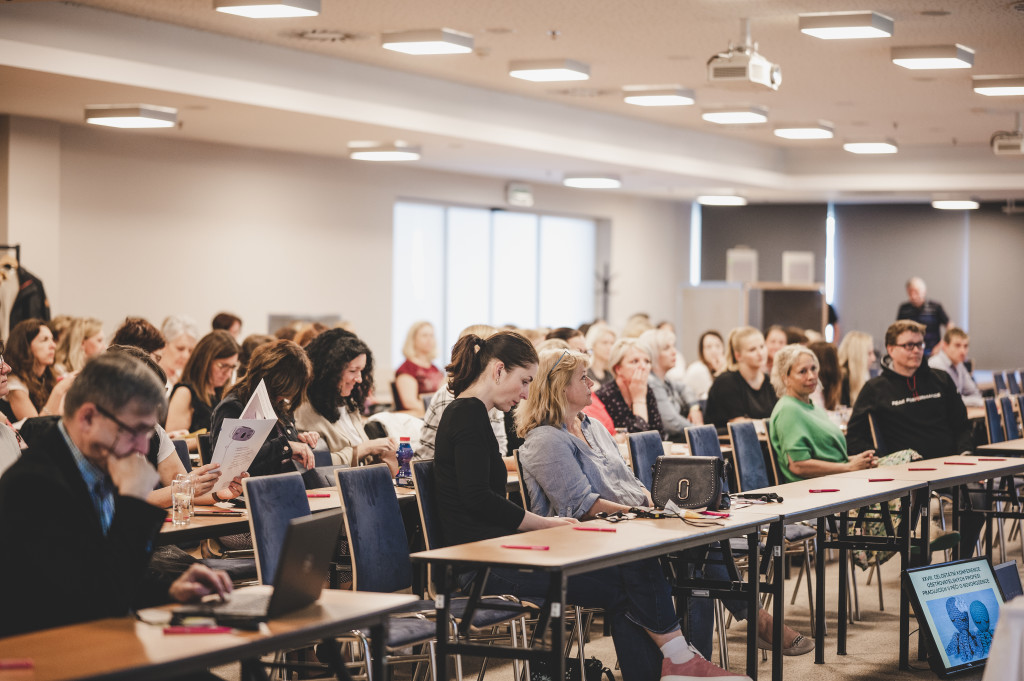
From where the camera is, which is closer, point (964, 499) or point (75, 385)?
point (75, 385)

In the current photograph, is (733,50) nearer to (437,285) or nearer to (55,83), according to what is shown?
(55,83)

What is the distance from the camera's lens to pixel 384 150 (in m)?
11.4

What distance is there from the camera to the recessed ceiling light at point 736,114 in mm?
10547

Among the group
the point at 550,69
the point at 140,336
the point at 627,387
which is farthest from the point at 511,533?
the point at 550,69

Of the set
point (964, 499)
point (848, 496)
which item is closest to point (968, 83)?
point (964, 499)

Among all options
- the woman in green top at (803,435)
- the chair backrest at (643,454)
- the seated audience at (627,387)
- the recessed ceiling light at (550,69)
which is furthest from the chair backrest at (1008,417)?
the chair backrest at (643,454)

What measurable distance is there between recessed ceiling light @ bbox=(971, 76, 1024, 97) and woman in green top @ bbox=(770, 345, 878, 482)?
434 cm

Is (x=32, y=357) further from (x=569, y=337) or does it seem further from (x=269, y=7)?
(x=569, y=337)

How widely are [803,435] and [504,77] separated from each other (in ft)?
17.2

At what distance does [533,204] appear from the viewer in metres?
16.3

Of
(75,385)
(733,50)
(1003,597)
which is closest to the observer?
(75,385)

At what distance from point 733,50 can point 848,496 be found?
147 inches

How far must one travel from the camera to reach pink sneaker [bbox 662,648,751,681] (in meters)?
4.36

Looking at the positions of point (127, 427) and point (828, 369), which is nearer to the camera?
point (127, 427)
